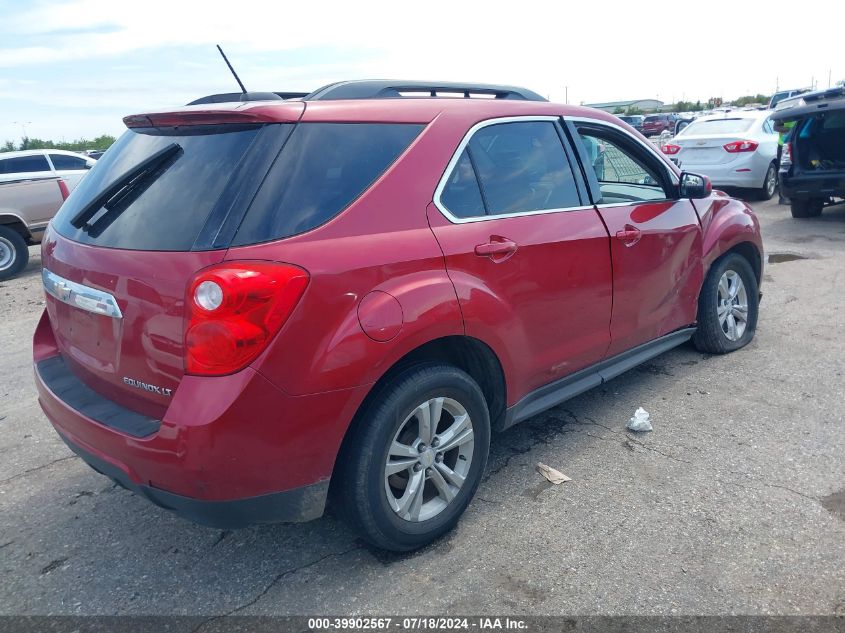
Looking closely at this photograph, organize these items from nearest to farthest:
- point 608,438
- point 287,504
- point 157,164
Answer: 1. point 287,504
2. point 157,164
3. point 608,438

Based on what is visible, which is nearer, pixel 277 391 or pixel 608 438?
pixel 277 391

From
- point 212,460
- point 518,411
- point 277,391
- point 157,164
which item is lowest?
point 518,411

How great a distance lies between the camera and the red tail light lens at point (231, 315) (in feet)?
7.56

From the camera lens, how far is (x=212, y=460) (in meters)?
2.33

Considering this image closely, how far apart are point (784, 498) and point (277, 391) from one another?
2.34 m

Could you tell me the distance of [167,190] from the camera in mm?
2652

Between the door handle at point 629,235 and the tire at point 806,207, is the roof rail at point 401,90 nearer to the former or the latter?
the door handle at point 629,235

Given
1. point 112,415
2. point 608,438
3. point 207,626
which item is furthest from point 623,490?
point 112,415

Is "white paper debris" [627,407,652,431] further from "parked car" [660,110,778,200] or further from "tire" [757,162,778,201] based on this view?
"tire" [757,162,778,201]

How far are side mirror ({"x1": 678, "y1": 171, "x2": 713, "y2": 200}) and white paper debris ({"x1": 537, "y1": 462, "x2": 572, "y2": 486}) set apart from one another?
6.45 ft

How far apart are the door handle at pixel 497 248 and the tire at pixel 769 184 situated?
1103cm

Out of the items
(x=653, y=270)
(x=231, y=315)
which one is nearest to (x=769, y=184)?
(x=653, y=270)

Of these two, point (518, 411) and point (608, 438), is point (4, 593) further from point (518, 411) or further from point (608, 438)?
point (608, 438)

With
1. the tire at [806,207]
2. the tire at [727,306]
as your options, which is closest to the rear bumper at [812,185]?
the tire at [806,207]
